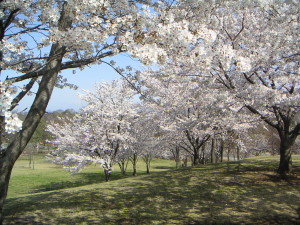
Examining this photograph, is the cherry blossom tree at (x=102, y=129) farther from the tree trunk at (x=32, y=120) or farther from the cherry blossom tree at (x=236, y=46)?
the tree trunk at (x=32, y=120)

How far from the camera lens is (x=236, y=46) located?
9.33m

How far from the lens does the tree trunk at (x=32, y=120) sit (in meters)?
4.57

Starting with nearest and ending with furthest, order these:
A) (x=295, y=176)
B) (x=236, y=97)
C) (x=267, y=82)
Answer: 1. (x=236, y=97)
2. (x=267, y=82)
3. (x=295, y=176)

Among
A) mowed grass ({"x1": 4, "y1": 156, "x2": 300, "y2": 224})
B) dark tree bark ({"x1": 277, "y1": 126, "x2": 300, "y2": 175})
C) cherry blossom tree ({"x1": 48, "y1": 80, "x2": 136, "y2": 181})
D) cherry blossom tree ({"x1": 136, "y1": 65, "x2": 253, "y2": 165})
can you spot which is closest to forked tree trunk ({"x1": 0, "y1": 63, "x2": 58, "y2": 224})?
cherry blossom tree ({"x1": 136, "y1": 65, "x2": 253, "y2": 165})

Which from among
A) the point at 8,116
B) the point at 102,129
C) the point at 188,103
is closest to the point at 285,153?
the point at 188,103

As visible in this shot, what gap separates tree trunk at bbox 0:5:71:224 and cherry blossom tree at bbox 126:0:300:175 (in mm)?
1754

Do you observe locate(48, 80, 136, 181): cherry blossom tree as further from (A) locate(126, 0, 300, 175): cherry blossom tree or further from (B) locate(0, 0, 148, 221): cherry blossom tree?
(B) locate(0, 0, 148, 221): cherry blossom tree

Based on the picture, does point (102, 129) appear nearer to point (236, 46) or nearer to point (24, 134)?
point (236, 46)

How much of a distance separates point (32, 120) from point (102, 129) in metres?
14.8

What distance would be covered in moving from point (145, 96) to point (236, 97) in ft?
12.6

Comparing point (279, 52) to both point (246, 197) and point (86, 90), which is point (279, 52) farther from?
point (86, 90)

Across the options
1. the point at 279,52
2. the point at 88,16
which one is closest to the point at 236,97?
the point at 279,52

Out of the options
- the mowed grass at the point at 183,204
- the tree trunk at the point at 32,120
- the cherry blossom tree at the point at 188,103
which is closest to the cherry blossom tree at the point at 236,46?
the cherry blossom tree at the point at 188,103

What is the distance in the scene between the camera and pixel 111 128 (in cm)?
2050
